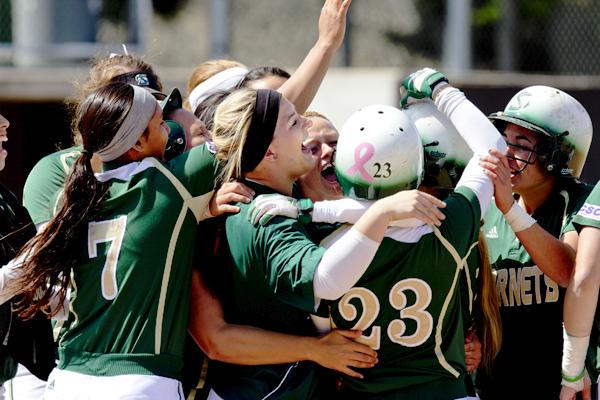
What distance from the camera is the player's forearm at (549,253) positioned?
12.7ft

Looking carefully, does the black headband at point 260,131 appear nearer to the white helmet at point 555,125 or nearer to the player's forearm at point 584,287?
the white helmet at point 555,125

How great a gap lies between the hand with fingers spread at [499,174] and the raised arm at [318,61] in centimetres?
102

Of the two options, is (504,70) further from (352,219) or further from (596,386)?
(352,219)

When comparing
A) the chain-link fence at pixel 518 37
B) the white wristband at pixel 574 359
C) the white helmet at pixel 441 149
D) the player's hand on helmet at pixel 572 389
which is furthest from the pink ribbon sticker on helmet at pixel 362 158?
the chain-link fence at pixel 518 37

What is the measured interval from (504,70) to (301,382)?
23.2 ft

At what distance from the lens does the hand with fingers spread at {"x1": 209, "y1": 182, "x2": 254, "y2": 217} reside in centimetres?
362

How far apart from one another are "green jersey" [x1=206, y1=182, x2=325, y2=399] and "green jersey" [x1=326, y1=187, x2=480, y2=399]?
0.59 feet

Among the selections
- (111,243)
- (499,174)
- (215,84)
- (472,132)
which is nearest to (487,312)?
(499,174)

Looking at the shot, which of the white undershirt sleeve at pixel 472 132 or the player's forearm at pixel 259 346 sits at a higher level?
the white undershirt sleeve at pixel 472 132

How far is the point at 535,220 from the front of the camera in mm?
4172

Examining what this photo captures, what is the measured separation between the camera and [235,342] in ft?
12.0

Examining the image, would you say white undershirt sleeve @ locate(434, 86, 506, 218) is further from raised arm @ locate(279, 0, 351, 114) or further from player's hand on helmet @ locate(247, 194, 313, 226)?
raised arm @ locate(279, 0, 351, 114)

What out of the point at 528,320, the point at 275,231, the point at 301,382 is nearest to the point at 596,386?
the point at 528,320

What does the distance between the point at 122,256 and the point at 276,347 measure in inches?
24.7
